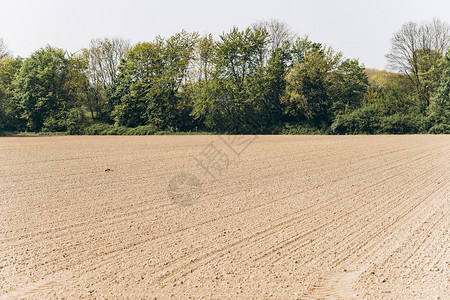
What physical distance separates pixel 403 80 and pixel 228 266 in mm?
41759

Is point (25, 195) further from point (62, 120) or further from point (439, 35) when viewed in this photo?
point (439, 35)

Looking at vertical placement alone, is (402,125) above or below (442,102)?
below

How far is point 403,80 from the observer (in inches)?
1597

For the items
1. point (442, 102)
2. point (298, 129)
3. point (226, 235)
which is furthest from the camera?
point (298, 129)

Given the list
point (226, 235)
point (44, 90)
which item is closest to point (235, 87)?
point (44, 90)

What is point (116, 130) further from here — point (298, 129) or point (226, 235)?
point (226, 235)

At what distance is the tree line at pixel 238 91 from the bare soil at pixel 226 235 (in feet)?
87.7

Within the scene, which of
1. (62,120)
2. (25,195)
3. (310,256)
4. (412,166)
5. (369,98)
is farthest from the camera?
(62,120)

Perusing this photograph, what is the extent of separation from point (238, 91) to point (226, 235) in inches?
1349

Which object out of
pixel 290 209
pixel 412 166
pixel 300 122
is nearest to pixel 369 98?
pixel 300 122

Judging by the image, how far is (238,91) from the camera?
39500 mm

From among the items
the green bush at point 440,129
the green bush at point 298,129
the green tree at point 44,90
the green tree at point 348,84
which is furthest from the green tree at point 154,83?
the green bush at point 440,129

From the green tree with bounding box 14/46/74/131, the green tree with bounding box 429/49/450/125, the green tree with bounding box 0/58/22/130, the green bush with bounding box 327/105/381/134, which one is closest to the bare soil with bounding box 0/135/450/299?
the green bush with bounding box 327/105/381/134

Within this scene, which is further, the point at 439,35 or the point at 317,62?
the point at 439,35
